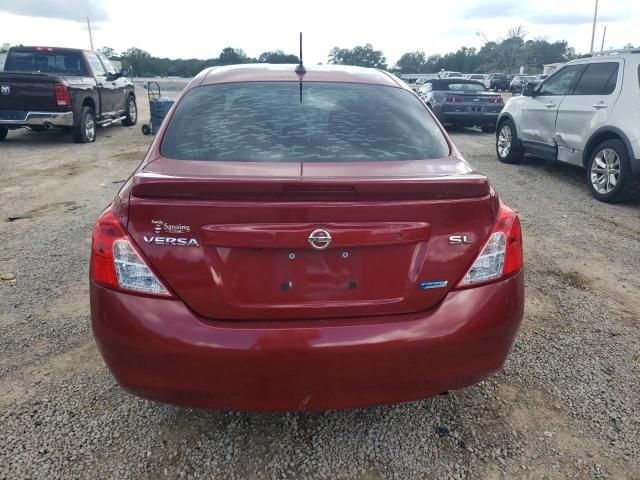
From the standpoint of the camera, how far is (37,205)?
21.6 ft

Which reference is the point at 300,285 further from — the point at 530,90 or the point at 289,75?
the point at 530,90

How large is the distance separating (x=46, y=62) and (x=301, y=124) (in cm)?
1161

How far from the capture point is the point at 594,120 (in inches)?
269

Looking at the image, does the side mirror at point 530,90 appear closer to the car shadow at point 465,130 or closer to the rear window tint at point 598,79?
the rear window tint at point 598,79

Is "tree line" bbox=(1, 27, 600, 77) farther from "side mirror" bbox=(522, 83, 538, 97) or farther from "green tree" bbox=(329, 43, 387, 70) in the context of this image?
"side mirror" bbox=(522, 83, 538, 97)

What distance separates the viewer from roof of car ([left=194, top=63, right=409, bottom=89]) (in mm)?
3057

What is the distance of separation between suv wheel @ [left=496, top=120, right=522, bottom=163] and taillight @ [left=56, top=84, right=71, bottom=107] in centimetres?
845

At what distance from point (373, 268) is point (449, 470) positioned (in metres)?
0.99

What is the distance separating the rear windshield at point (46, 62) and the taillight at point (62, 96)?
1.74m

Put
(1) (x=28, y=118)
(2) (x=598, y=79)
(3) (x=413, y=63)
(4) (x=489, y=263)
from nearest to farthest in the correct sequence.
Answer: (4) (x=489, y=263), (2) (x=598, y=79), (1) (x=28, y=118), (3) (x=413, y=63)

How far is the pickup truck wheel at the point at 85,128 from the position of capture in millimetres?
11086

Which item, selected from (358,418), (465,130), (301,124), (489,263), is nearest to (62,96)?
(301,124)

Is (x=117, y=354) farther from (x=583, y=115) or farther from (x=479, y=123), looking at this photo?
(x=479, y=123)

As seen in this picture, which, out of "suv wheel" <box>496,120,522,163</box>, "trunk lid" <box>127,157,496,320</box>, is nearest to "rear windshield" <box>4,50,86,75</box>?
"suv wheel" <box>496,120,522,163</box>
